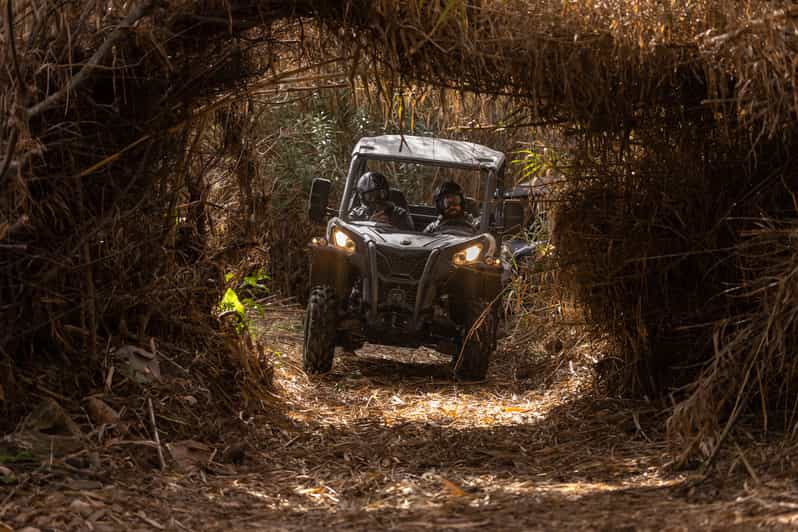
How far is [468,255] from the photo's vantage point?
8.37m

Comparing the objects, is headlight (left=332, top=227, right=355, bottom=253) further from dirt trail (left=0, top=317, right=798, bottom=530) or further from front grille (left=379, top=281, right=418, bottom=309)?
dirt trail (left=0, top=317, right=798, bottom=530)

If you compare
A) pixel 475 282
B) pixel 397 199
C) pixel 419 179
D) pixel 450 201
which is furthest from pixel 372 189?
pixel 419 179

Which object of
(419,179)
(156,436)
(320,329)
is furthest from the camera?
(419,179)

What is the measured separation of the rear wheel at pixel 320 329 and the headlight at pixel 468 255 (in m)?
1.00

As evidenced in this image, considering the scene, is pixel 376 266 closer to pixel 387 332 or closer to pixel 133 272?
pixel 387 332

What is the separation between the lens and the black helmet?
8.91 m

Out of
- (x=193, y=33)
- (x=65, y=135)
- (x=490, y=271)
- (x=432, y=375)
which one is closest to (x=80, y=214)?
(x=65, y=135)

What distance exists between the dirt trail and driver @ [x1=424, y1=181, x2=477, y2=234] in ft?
5.39

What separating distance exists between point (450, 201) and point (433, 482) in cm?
417

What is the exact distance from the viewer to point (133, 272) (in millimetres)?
5676

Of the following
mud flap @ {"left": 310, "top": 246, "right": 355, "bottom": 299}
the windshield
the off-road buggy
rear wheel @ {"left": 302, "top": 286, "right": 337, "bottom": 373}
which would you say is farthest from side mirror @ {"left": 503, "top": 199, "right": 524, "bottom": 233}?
the windshield

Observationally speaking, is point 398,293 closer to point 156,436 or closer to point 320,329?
point 320,329

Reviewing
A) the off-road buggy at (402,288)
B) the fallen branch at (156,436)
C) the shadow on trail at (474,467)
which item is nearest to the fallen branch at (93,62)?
the fallen branch at (156,436)

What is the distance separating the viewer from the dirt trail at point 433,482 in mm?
4031
